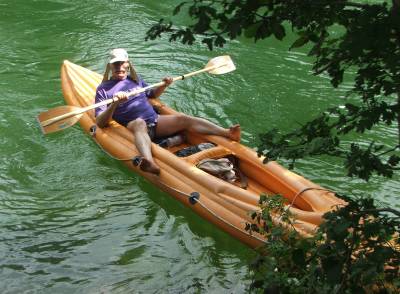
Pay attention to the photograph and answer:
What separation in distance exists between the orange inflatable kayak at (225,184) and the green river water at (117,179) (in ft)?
0.68

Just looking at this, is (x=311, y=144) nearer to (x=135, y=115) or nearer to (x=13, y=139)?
(x=135, y=115)

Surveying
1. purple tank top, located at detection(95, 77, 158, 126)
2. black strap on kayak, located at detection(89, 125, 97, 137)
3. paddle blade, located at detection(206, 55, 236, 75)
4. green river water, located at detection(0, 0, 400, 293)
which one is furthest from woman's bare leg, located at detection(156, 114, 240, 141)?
paddle blade, located at detection(206, 55, 236, 75)

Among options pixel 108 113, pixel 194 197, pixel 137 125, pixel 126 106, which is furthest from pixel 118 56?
pixel 194 197

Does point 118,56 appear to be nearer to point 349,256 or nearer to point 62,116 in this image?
point 62,116

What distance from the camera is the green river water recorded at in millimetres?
4395

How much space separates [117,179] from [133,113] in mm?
720

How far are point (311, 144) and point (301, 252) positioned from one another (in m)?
0.37

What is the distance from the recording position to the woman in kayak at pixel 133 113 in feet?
18.5

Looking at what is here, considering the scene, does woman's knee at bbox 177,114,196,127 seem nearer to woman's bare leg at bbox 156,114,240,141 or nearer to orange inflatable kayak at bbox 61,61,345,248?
woman's bare leg at bbox 156,114,240,141

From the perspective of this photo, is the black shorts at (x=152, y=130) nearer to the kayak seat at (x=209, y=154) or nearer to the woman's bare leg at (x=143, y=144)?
the woman's bare leg at (x=143, y=144)

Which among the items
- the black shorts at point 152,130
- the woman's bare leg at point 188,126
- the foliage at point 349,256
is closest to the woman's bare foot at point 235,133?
the woman's bare leg at point 188,126

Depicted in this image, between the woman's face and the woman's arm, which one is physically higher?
the woman's face

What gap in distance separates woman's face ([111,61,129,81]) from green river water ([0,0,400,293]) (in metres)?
0.89

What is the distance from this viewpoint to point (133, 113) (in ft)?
19.3
